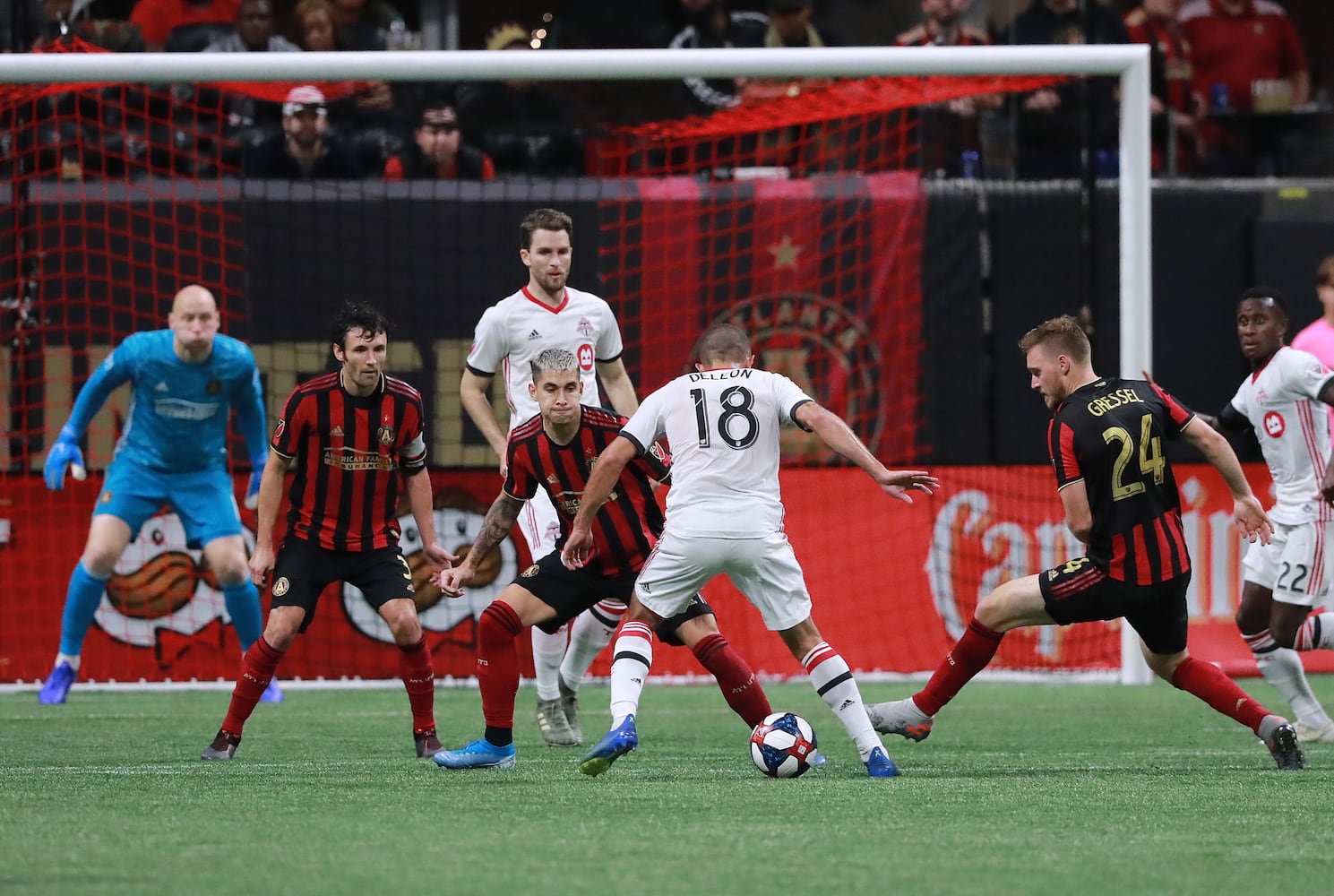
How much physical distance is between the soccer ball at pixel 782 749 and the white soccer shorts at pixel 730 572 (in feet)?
1.21

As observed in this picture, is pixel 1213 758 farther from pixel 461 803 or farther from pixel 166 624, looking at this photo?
pixel 166 624

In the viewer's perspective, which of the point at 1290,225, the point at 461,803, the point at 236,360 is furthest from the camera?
the point at 1290,225

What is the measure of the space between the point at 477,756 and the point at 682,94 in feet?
25.9

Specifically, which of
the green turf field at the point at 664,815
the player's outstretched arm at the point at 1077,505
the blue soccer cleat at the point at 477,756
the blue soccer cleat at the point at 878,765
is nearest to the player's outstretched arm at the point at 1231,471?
the player's outstretched arm at the point at 1077,505

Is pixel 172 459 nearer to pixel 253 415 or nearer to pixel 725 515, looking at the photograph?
pixel 253 415

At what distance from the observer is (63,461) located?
9055mm

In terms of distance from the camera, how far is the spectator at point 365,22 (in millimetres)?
13828

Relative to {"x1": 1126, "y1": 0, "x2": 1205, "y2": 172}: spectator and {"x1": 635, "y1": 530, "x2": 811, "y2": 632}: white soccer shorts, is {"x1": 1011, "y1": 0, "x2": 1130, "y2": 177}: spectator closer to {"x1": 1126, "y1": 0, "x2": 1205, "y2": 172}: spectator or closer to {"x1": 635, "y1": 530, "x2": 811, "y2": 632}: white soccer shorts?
{"x1": 1126, "y1": 0, "x2": 1205, "y2": 172}: spectator

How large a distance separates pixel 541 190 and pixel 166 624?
3.56 metres

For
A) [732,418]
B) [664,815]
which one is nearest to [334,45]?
[732,418]

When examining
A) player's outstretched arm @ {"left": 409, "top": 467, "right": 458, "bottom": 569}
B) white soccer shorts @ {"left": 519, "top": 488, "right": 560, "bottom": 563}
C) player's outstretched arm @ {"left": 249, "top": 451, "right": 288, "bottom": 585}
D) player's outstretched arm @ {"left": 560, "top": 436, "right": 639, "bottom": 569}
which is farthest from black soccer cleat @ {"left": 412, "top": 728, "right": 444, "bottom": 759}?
player's outstretched arm @ {"left": 560, "top": 436, "right": 639, "bottom": 569}

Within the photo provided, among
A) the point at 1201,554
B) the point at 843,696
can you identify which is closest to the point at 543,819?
the point at 843,696

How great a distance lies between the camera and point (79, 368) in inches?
440

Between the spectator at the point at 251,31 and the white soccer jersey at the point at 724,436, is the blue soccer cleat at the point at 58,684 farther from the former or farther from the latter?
the spectator at the point at 251,31
